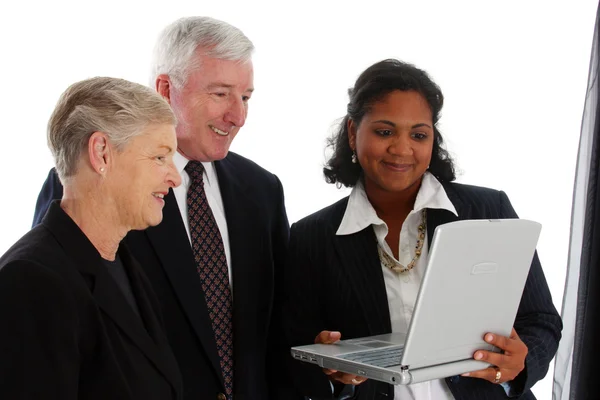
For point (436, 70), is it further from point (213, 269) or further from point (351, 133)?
point (213, 269)

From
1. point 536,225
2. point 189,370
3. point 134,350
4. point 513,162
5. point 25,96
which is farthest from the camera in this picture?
point 513,162

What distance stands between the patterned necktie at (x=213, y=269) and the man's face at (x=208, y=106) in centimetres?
10

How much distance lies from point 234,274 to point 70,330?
77 centimetres

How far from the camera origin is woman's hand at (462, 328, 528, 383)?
1.81 meters

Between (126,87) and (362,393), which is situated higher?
(126,87)

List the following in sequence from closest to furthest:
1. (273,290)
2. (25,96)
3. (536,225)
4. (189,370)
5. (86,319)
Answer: (86,319) < (536,225) < (189,370) < (273,290) < (25,96)

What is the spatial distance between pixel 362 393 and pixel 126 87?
105cm

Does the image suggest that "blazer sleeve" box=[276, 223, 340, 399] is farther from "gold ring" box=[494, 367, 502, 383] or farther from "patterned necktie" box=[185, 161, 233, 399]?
"gold ring" box=[494, 367, 502, 383]

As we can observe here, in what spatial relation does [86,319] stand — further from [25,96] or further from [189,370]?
[25,96]

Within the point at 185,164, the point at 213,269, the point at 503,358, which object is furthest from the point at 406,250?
the point at 185,164

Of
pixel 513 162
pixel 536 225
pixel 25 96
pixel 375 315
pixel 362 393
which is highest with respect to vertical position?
pixel 25 96

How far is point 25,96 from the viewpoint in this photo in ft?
10.7

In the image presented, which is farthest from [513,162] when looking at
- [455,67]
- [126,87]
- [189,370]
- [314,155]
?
[126,87]

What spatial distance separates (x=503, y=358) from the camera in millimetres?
1842
